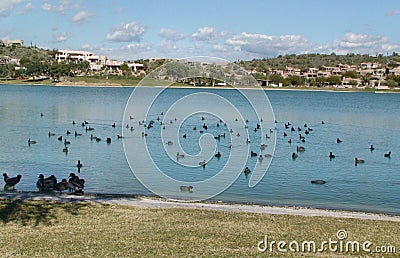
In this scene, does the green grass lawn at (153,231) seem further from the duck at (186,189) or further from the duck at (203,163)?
the duck at (203,163)

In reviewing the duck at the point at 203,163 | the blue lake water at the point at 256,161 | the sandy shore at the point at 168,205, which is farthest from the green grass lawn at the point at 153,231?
the duck at the point at 203,163

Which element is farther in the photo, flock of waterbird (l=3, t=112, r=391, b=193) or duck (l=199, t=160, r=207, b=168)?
duck (l=199, t=160, r=207, b=168)

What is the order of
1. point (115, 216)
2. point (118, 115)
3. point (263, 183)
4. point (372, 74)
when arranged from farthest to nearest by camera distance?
1. point (372, 74)
2. point (118, 115)
3. point (263, 183)
4. point (115, 216)

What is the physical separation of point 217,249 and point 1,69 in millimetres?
159652

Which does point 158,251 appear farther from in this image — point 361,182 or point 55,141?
point 55,141

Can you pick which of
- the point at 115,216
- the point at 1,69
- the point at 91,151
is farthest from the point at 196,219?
the point at 1,69

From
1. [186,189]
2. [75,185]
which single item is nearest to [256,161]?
[186,189]

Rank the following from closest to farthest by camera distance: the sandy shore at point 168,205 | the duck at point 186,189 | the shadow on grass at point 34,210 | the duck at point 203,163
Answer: the shadow on grass at point 34,210, the sandy shore at point 168,205, the duck at point 186,189, the duck at point 203,163

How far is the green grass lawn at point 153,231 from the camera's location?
9.54 meters

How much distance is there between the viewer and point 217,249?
31.8 feet

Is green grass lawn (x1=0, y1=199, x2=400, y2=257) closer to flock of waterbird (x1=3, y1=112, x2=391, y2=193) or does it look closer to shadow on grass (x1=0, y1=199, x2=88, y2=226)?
shadow on grass (x1=0, y1=199, x2=88, y2=226)

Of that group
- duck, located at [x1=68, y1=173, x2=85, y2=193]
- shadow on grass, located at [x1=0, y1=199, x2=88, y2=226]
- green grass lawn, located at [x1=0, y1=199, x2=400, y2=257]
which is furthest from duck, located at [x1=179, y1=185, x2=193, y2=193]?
shadow on grass, located at [x1=0, y1=199, x2=88, y2=226]

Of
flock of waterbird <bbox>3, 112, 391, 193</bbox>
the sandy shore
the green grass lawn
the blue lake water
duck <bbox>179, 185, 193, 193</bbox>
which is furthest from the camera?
the blue lake water

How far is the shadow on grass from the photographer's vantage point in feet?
38.2
